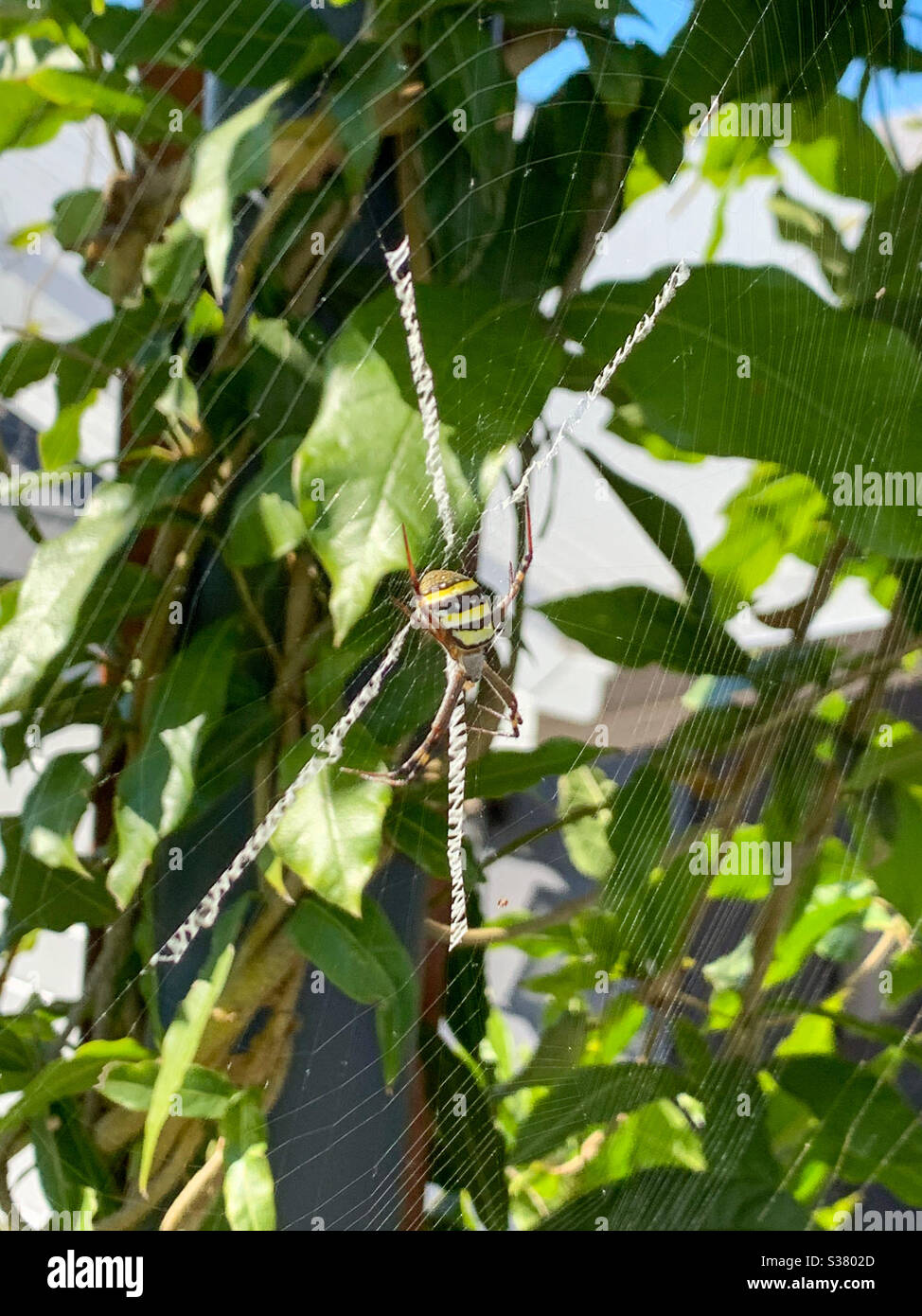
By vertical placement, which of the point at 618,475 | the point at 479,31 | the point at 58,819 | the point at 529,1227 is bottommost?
the point at 529,1227

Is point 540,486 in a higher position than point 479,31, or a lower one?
lower

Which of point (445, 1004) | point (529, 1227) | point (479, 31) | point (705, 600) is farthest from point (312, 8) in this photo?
point (529, 1227)

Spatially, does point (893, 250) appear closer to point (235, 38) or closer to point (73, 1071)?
point (235, 38)

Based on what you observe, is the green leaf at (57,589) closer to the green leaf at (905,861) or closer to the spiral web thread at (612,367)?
the spiral web thread at (612,367)

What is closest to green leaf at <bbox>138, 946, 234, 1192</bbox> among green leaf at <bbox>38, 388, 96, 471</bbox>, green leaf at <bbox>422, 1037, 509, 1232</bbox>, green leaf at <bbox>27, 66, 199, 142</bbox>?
green leaf at <bbox>422, 1037, 509, 1232</bbox>

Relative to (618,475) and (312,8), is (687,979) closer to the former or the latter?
(618,475)

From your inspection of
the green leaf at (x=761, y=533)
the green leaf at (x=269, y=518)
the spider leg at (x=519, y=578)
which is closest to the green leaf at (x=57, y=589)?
the green leaf at (x=269, y=518)
